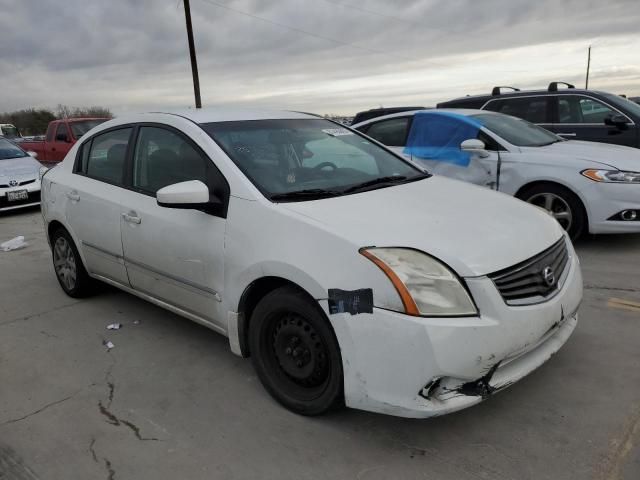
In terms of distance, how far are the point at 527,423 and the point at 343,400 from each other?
912mm

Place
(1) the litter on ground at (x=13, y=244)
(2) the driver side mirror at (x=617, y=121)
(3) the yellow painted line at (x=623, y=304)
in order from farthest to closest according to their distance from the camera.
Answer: (2) the driver side mirror at (x=617, y=121), (1) the litter on ground at (x=13, y=244), (3) the yellow painted line at (x=623, y=304)

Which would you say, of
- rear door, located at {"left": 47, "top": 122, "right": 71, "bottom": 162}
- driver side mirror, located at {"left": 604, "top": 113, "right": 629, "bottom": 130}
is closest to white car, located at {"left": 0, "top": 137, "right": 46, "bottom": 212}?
rear door, located at {"left": 47, "top": 122, "right": 71, "bottom": 162}

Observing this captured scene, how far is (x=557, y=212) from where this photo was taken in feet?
19.0

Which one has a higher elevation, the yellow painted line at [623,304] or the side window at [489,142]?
the side window at [489,142]

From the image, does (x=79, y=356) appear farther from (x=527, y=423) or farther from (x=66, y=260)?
(x=527, y=423)

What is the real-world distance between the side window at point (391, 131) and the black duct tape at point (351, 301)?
479cm

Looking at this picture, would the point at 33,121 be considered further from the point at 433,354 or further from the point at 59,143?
the point at 433,354

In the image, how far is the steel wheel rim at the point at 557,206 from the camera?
5.68 meters

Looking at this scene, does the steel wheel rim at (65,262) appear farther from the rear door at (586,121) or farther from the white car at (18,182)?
the rear door at (586,121)

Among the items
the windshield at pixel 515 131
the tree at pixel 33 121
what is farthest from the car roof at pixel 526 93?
the tree at pixel 33 121

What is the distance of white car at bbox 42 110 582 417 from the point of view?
2328 mm

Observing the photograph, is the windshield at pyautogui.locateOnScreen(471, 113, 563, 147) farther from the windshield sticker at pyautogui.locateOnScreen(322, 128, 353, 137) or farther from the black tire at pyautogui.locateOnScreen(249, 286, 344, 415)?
the black tire at pyautogui.locateOnScreen(249, 286, 344, 415)

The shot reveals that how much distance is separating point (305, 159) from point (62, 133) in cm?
1313

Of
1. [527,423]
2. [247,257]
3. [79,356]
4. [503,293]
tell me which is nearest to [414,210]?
[503,293]
